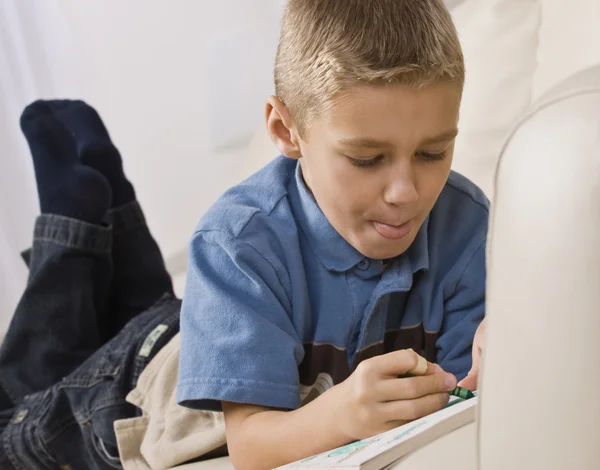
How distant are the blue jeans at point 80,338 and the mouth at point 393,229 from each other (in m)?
0.45

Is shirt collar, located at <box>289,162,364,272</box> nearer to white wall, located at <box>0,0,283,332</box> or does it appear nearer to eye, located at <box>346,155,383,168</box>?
eye, located at <box>346,155,383,168</box>

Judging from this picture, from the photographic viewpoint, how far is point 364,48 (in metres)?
0.73

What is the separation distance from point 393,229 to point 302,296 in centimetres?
12

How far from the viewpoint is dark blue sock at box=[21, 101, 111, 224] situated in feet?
4.17

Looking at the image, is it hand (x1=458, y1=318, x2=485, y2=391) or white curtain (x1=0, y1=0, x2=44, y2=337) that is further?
white curtain (x1=0, y1=0, x2=44, y2=337)

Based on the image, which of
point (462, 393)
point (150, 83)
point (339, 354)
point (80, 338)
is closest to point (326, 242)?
point (339, 354)

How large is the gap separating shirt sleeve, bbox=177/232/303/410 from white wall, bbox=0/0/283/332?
1131 mm

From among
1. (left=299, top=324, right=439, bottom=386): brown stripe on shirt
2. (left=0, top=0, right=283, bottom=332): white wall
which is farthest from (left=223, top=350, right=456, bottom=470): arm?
(left=0, top=0, right=283, bottom=332): white wall

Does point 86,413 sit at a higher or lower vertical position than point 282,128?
lower

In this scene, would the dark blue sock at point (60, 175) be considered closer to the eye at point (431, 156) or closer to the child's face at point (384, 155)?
the child's face at point (384, 155)

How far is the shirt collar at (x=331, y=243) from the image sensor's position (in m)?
0.85

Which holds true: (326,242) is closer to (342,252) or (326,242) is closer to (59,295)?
(342,252)

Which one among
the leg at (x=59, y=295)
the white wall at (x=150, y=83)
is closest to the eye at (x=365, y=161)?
the leg at (x=59, y=295)

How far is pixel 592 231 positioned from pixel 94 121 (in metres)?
1.22
